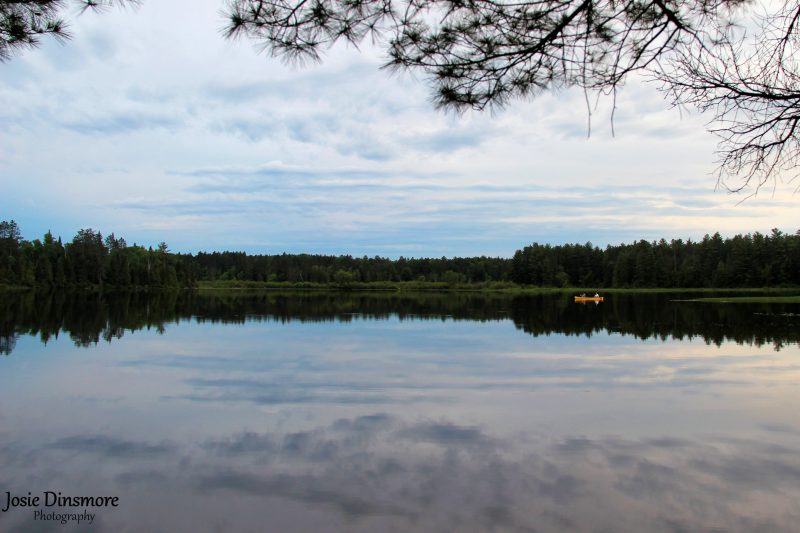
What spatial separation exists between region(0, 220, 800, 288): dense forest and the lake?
103m

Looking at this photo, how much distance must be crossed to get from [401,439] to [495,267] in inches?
5910

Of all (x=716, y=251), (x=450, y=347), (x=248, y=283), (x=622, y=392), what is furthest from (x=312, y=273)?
(x=622, y=392)

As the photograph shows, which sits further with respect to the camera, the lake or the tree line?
the tree line

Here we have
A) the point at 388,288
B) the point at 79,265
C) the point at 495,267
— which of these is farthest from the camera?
the point at 495,267

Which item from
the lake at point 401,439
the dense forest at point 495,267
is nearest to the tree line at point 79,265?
the dense forest at point 495,267

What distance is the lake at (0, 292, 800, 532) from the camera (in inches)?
273

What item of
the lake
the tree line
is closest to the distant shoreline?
the tree line

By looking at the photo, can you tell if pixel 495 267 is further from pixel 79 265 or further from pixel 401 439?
pixel 401 439

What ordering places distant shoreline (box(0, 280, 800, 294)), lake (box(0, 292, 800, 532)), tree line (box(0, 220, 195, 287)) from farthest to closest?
1. distant shoreline (box(0, 280, 800, 294))
2. tree line (box(0, 220, 195, 287))
3. lake (box(0, 292, 800, 532))

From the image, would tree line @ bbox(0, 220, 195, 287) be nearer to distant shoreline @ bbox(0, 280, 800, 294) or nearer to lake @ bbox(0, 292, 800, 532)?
distant shoreline @ bbox(0, 280, 800, 294)

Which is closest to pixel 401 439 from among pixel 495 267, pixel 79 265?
pixel 79 265

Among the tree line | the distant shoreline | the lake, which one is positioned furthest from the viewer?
the distant shoreline

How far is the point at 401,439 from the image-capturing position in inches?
381

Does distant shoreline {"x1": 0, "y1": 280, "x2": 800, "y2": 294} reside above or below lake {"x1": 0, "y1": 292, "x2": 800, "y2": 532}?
above
